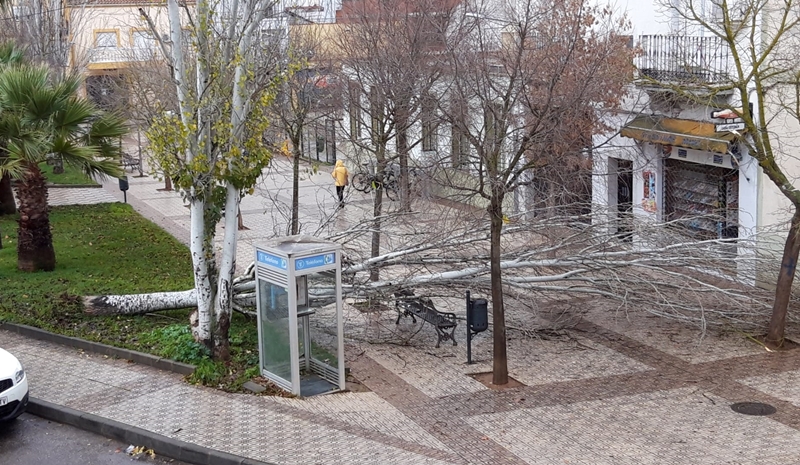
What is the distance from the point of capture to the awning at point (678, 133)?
16422mm

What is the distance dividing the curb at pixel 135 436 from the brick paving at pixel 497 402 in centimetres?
15

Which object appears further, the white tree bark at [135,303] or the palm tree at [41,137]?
the palm tree at [41,137]

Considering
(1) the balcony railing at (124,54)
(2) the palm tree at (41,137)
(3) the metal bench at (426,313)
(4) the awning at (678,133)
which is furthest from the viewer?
(1) the balcony railing at (124,54)

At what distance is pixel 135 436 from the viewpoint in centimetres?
980

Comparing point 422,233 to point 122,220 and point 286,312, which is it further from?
point 122,220

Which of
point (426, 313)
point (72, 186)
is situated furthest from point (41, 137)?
point (72, 186)

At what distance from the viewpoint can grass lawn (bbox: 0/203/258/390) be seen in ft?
40.1

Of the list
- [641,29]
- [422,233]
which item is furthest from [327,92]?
[422,233]

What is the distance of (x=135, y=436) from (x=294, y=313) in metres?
2.21

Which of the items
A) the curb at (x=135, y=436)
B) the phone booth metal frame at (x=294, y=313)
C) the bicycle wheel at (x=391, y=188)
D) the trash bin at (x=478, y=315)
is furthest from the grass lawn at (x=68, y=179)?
the trash bin at (x=478, y=315)

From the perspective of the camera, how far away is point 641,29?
19.6 metres

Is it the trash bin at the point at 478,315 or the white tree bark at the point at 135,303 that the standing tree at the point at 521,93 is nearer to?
the trash bin at the point at 478,315

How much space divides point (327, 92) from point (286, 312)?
40.7 feet

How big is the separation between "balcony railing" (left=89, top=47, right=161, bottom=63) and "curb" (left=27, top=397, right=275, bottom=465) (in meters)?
18.8
